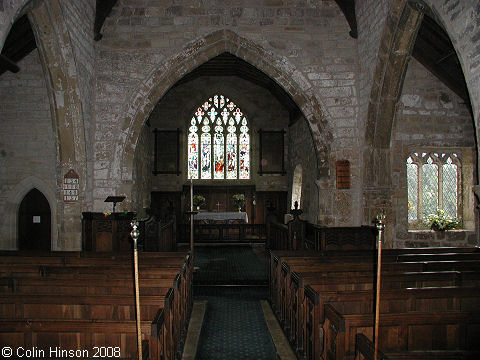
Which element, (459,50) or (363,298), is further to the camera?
(459,50)

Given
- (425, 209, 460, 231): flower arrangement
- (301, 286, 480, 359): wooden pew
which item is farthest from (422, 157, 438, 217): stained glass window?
(301, 286, 480, 359): wooden pew

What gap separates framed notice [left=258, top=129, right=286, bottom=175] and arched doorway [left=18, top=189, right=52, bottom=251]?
677 centimetres

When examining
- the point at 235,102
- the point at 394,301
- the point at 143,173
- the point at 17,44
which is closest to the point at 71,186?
the point at 17,44

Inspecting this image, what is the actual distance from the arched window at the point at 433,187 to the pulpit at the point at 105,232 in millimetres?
5796

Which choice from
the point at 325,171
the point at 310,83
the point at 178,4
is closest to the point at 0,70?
the point at 178,4

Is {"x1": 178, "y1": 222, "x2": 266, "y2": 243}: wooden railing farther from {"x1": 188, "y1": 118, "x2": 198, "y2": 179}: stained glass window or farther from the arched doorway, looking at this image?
the arched doorway

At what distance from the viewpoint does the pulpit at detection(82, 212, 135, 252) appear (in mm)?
7254

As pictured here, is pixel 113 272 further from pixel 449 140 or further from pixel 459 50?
pixel 449 140

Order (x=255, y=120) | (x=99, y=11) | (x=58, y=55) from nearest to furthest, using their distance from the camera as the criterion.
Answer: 1. (x=58, y=55)
2. (x=99, y=11)
3. (x=255, y=120)

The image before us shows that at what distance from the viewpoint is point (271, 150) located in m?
13.4

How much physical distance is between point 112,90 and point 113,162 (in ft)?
4.55

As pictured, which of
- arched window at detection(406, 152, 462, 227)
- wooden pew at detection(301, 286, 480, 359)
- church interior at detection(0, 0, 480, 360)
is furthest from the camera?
arched window at detection(406, 152, 462, 227)

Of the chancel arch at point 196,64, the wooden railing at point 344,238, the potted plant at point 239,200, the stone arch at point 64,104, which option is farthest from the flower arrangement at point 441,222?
the stone arch at point 64,104

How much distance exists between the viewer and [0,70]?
8180mm
